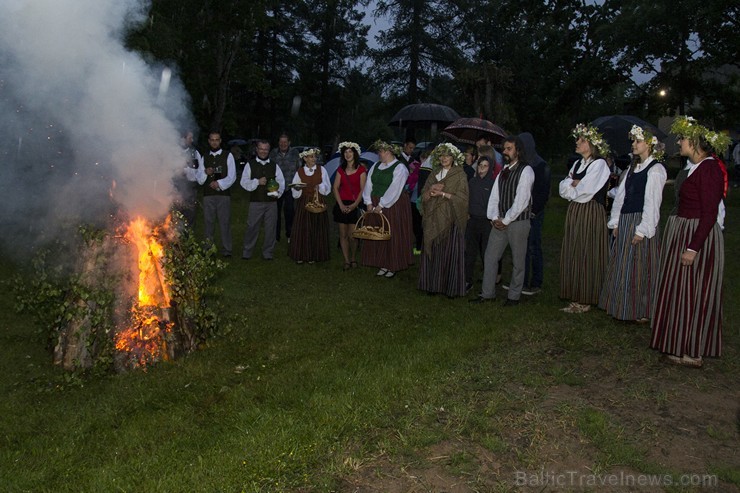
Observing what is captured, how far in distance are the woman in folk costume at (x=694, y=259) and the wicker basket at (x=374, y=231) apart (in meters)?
4.22

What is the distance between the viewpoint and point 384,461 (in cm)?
410

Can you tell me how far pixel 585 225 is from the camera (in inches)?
299

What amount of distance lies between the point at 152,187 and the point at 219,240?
258 inches

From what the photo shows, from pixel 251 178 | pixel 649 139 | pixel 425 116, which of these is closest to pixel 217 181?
pixel 251 178

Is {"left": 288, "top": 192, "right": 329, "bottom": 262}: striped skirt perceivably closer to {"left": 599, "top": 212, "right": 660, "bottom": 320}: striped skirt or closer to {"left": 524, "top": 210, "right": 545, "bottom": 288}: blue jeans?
{"left": 524, "top": 210, "right": 545, "bottom": 288}: blue jeans

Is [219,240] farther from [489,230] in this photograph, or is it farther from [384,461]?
[384,461]

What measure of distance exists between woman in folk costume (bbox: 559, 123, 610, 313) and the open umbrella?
146 inches

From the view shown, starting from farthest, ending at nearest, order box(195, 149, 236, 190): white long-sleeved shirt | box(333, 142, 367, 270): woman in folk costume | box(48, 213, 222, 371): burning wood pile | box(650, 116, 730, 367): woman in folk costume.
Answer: box(195, 149, 236, 190): white long-sleeved shirt < box(333, 142, 367, 270): woman in folk costume < box(48, 213, 222, 371): burning wood pile < box(650, 116, 730, 367): woman in folk costume

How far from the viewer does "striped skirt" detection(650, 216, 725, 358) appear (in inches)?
224

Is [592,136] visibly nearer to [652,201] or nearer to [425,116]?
[652,201]

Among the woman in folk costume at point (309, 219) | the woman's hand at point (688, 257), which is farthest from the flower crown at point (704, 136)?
the woman in folk costume at point (309, 219)

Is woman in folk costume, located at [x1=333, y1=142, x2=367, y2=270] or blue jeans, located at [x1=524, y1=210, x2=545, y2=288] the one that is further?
woman in folk costume, located at [x1=333, y1=142, x2=367, y2=270]

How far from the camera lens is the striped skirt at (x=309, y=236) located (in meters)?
10.8

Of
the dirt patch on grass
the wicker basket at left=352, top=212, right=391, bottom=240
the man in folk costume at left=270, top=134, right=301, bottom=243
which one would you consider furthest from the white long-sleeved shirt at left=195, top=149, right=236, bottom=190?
the dirt patch on grass
